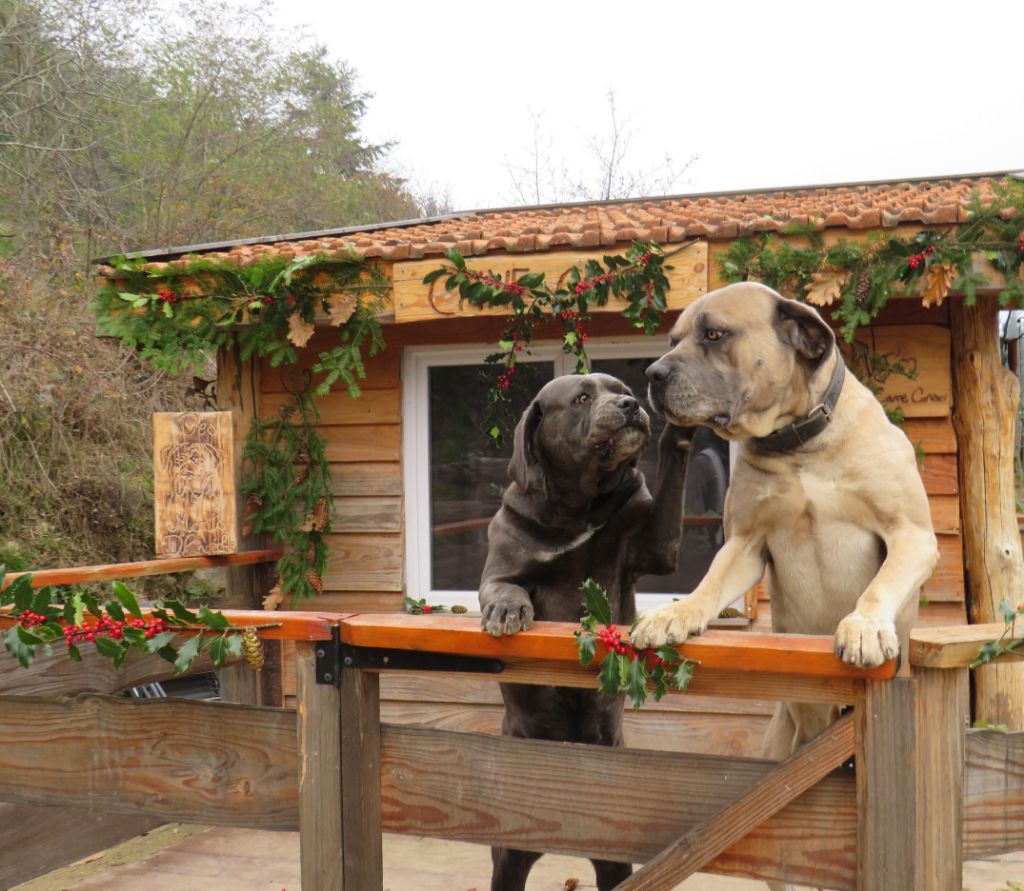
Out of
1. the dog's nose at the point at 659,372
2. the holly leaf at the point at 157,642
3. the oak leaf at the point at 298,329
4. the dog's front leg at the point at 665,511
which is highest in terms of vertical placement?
the oak leaf at the point at 298,329

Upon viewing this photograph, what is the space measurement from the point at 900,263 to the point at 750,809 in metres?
3.31

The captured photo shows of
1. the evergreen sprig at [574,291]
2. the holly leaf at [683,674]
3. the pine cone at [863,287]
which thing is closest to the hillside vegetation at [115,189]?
the evergreen sprig at [574,291]

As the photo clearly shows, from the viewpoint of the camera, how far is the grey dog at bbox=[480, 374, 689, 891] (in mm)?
2268

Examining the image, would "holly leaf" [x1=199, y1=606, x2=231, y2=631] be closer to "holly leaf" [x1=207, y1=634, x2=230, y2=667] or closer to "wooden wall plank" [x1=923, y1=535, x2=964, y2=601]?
"holly leaf" [x1=207, y1=634, x2=230, y2=667]

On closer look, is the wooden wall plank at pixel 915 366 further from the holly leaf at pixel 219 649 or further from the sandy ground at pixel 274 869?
the holly leaf at pixel 219 649

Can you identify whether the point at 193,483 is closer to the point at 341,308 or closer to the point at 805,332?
the point at 341,308

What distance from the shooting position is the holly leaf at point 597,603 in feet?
5.45

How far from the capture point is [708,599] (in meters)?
1.96

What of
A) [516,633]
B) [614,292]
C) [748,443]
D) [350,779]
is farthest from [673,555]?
[614,292]

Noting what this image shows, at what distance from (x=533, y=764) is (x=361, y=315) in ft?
11.9

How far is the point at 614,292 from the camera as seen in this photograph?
4703 millimetres

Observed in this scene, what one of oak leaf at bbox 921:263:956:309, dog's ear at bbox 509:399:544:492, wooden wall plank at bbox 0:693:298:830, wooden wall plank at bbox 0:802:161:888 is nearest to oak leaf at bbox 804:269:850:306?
oak leaf at bbox 921:263:956:309

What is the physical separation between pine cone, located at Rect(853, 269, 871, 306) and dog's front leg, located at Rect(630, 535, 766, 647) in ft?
8.16

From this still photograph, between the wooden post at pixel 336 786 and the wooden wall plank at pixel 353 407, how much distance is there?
378 cm
